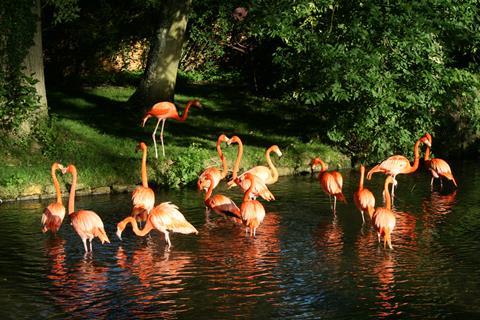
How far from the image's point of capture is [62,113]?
26172 mm

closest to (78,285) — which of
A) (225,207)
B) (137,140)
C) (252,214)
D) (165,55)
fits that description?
(252,214)

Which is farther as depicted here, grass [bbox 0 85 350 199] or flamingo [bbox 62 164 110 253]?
grass [bbox 0 85 350 199]

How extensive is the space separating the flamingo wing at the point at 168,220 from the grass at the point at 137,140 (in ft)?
18.3

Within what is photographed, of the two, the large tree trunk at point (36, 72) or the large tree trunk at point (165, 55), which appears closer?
the large tree trunk at point (36, 72)

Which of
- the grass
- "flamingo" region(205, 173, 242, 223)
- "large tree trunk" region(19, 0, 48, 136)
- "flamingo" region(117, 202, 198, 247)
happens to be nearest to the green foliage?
the grass

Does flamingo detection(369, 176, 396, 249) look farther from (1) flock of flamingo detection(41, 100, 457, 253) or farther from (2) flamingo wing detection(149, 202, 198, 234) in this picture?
(2) flamingo wing detection(149, 202, 198, 234)

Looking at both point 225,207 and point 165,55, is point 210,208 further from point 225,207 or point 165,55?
point 165,55

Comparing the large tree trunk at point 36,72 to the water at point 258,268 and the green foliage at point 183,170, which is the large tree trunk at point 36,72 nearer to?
the green foliage at point 183,170

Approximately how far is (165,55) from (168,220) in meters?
12.3

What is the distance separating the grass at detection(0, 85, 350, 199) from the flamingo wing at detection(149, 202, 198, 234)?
559cm

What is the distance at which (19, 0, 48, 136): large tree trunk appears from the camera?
22297mm

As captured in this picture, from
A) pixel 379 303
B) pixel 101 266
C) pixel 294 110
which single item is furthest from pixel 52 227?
pixel 294 110

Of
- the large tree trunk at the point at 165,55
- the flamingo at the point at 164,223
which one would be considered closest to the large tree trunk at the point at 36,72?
the large tree trunk at the point at 165,55

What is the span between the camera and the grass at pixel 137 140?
2114 cm
